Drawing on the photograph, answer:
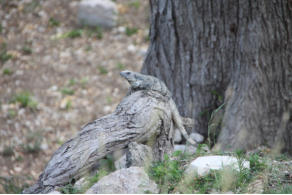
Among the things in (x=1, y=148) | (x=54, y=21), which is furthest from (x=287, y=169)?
(x=54, y=21)

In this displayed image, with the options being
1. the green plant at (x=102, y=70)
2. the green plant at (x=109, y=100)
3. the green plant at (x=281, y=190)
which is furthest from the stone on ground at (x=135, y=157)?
the green plant at (x=102, y=70)

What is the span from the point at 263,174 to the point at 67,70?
17.8 ft

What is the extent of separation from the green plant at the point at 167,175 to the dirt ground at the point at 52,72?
2811mm

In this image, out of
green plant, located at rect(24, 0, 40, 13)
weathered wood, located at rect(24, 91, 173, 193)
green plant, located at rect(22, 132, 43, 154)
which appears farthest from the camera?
green plant, located at rect(24, 0, 40, 13)

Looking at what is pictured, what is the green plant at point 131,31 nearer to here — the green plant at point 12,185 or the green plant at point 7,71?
the green plant at point 7,71

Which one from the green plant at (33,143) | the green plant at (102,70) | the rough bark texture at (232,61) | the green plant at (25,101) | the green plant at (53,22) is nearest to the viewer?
the rough bark texture at (232,61)

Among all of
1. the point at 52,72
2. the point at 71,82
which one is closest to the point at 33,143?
the point at 71,82

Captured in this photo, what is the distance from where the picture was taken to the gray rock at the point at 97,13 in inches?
334

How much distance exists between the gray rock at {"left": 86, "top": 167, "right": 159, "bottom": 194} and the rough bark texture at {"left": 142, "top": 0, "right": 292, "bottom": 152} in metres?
2.16

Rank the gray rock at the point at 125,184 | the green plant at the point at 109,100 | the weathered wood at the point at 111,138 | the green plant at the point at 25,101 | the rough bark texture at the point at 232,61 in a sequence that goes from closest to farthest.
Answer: the gray rock at the point at 125,184, the weathered wood at the point at 111,138, the rough bark texture at the point at 232,61, the green plant at the point at 25,101, the green plant at the point at 109,100

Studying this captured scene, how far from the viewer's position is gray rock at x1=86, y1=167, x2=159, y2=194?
2.76 metres

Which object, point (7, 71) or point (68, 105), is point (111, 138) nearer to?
point (68, 105)

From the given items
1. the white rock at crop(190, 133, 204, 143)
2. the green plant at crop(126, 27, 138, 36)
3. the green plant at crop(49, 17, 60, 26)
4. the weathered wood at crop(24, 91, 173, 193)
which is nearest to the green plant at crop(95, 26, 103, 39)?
the green plant at crop(126, 27, 138, 36)

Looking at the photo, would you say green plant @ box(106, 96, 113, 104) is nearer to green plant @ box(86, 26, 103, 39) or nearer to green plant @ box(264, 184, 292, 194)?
green plant @ box(86, 26, 103, 39)
